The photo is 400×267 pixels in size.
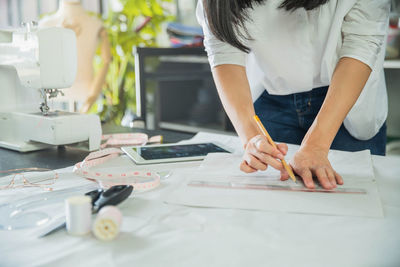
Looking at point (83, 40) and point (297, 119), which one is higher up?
point (83, 40)

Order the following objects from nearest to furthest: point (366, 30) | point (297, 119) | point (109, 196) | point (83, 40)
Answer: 1. point (109, 196)
2. point (366, 30)
3. point (297, 119)
4. point (83, 40)

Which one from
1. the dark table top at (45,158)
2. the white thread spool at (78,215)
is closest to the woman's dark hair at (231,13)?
the dark table top at (45,158)

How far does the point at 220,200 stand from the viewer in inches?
29.3

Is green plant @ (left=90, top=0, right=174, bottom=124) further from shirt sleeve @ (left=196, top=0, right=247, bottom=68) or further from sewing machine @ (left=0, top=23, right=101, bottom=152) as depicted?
shirt sleeve @ (left=196, top=0, right=247, bottom=68)

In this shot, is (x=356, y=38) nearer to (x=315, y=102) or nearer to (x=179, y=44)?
(x=315, y=102)

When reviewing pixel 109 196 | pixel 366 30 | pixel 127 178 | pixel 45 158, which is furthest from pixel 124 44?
pixel 109 196

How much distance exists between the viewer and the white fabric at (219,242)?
1.76ft

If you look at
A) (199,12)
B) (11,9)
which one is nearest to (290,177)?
(199,12)

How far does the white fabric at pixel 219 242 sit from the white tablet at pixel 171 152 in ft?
1.02

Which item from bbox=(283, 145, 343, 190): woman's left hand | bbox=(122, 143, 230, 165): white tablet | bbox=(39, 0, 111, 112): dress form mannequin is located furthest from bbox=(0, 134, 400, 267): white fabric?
bbox=(39, 0, 111, 112): dress form mannequin

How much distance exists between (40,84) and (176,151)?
435 mm

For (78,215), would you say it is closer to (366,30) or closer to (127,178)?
(127,178)

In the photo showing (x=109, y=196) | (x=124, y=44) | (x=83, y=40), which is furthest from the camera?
(x=124, y=44)

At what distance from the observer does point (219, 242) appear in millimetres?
585
